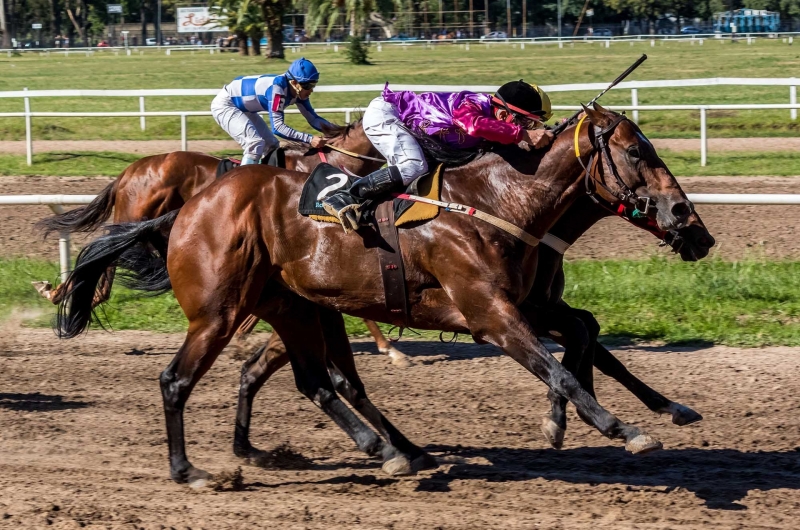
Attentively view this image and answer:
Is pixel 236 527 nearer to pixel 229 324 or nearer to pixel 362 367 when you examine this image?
pixel 229 324

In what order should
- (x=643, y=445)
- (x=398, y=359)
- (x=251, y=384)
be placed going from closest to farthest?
(x=643, y=445), (x=251, y=384), (x=398, y=359)

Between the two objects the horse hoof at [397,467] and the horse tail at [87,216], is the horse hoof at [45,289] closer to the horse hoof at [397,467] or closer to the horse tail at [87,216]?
the horse tail at [87,216]

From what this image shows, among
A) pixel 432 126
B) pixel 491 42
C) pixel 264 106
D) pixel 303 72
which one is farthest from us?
pixel 491 42

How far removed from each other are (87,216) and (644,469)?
4454mm

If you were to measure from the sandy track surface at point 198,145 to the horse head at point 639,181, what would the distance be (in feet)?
39.5

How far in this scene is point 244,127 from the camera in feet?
26.0

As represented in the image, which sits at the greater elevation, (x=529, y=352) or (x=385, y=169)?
(x=385, y=169)

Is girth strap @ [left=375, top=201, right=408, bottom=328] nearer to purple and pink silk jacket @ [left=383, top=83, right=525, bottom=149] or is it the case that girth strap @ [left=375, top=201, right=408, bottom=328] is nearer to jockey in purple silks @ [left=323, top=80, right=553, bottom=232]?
jockey in purple silks @ [left=323, top=80, right=553, bottom=232]

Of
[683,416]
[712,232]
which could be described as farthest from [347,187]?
[712,232]

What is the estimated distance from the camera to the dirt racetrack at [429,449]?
14.5 feet

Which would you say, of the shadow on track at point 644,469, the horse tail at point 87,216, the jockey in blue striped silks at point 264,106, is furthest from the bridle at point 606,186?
the horse tail at point 87,216

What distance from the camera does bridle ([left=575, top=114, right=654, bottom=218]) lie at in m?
4.69

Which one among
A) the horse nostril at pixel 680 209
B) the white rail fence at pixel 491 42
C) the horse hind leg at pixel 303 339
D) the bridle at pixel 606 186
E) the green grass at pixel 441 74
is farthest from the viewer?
the white rail fence at pixel 491 42

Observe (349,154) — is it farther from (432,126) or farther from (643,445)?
(643,445)
